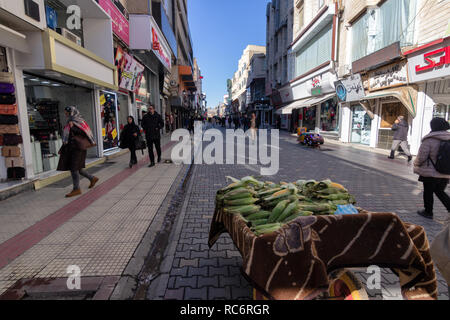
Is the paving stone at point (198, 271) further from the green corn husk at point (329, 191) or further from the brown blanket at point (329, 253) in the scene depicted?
the green corn husk at point (329, 191)

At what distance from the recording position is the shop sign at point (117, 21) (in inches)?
361

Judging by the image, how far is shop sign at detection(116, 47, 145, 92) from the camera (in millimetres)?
11023

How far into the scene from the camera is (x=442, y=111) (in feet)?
33.0

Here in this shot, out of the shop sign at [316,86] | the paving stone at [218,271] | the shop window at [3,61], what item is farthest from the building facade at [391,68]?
the shop window at [3,61]

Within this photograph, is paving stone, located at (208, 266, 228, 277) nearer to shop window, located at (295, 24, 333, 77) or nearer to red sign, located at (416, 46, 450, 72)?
red sign, located at (416, 46, 450, 72)

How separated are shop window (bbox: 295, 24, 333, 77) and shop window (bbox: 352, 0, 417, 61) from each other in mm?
3747

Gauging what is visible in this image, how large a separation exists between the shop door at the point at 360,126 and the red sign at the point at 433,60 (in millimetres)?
→ 5552

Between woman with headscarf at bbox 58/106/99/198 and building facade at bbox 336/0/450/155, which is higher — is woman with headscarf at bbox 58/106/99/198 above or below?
below

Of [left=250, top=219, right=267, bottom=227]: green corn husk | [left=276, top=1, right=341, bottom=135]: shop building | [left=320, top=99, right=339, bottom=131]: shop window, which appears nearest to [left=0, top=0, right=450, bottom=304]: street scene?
[left=250, top=219, right=267, bottom=227]: green corn husk

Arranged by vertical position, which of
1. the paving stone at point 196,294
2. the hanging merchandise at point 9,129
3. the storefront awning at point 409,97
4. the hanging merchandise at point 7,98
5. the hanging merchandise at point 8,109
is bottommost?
the paving stone at point 196,294

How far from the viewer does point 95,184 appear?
6.30 meters

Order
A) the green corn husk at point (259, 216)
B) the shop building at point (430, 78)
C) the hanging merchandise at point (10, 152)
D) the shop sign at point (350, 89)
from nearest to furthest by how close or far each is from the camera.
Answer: the green corn husk at point (259, 216) < the hanging merchandise at point (10, 152) < the shop building at point (430, 78) < the shop sign at point (350, 89)

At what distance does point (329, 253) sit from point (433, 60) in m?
11.6
